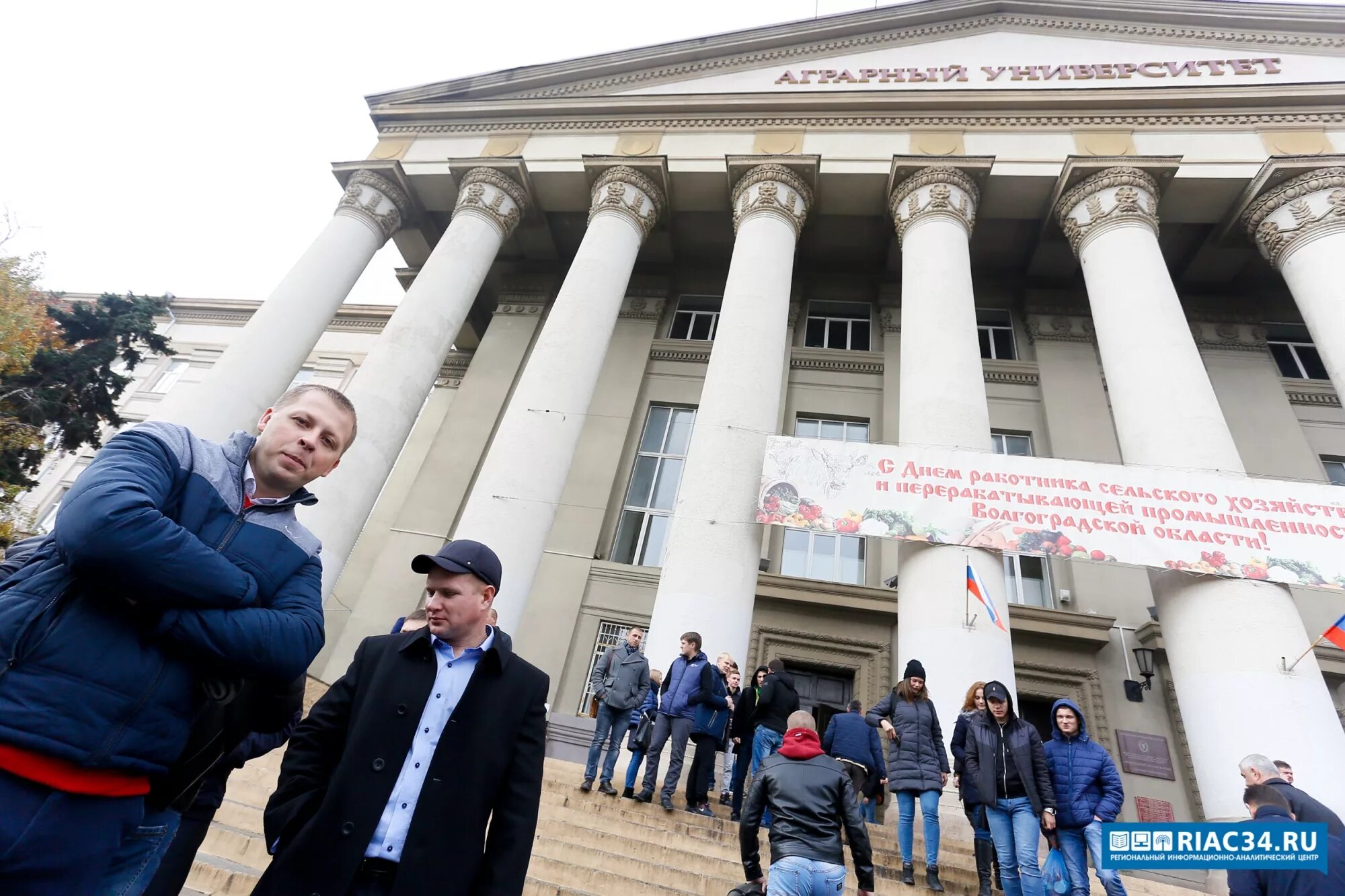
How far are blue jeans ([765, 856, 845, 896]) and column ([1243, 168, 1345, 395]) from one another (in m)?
12.5

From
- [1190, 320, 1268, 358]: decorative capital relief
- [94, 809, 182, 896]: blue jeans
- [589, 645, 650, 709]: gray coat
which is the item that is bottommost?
[94, 809, 182, 896]: blue jeans

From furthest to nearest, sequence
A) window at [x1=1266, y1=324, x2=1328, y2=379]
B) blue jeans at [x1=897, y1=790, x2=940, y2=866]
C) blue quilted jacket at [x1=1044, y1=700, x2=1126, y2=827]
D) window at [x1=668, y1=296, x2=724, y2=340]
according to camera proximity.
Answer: window at [x1=668, y1=296, x2=724, y2=340] → window at [x1=1266, y1=324, x2=1328, y2=379] → blue jeans at [x1=897, y1=790, x2=940, y2=866] → blue quilted jacket at [x1=1044, y1=700, x2=1126, y2=827]

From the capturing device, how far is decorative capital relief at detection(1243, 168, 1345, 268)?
11.7m

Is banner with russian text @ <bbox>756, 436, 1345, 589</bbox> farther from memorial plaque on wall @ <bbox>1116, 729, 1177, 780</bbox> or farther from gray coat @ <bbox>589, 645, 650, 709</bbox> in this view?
memorial plaque on wall @ <bbox>1116, 729, 1177, 780</bbox>

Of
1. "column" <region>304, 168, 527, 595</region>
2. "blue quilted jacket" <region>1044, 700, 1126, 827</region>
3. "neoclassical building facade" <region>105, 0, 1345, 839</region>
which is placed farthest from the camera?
"column" <region>304, 168, 527, 595</region>

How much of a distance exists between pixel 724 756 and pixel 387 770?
6886 millimetres

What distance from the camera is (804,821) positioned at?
3.73m

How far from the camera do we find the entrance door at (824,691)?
42.3 feet

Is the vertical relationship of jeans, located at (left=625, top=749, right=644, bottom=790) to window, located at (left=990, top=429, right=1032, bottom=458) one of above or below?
below

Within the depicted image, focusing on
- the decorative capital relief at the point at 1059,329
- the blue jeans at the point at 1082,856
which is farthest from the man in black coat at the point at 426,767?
the decorative capital relief at the point at 1059,329

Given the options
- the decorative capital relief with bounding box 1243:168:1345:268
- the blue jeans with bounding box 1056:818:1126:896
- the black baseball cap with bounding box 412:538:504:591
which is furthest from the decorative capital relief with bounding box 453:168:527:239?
the decorative capital relief with bounding box 1243:168:1345:268

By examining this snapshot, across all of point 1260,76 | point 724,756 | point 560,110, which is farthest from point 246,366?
point 1260,76

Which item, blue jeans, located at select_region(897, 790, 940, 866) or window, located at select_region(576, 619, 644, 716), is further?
window, located at select_region(576, 619, 644, 716)

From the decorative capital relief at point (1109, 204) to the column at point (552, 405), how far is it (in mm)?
9131
